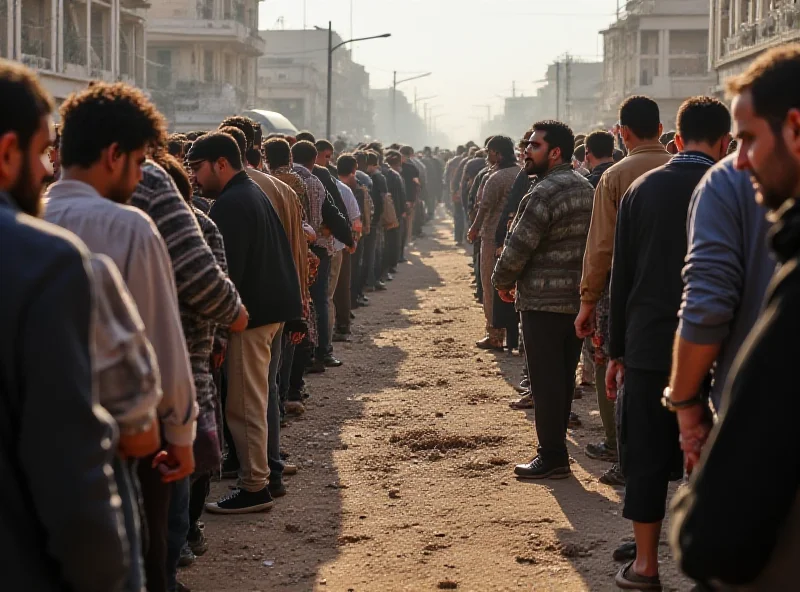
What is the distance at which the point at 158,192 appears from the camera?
4.37 meters

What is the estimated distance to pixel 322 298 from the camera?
11695 mm

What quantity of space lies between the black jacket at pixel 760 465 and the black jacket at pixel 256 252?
4.38 metres

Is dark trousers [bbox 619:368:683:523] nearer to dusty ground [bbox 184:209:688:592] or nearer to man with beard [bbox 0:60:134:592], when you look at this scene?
dusty ground [bbox 184:209:688:592]

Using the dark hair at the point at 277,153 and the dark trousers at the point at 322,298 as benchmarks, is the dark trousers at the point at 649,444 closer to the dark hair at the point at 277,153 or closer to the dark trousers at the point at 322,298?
the dark hair at the point at 277,153

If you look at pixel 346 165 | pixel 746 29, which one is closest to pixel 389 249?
pixel 346 165

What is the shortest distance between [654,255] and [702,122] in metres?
0.59

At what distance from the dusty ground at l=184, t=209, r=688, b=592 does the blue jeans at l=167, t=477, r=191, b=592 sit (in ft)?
2.29

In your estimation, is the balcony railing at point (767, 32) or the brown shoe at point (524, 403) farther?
the balcony railing at point (767, 32)

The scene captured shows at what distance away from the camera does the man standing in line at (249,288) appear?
639 cm

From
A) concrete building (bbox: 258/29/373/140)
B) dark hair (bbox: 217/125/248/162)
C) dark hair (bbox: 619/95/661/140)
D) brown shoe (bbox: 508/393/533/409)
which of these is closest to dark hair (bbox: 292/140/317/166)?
brown shoe (bbox: 508/393/533/409)

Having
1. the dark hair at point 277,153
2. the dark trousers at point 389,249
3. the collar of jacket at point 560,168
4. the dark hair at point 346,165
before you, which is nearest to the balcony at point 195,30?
the dark trousers at point 389,249

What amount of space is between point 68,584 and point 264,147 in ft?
24.5

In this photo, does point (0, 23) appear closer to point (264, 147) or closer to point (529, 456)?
point (264, 147)

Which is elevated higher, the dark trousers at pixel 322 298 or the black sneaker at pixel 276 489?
the dark trousers at pixel 322 298
